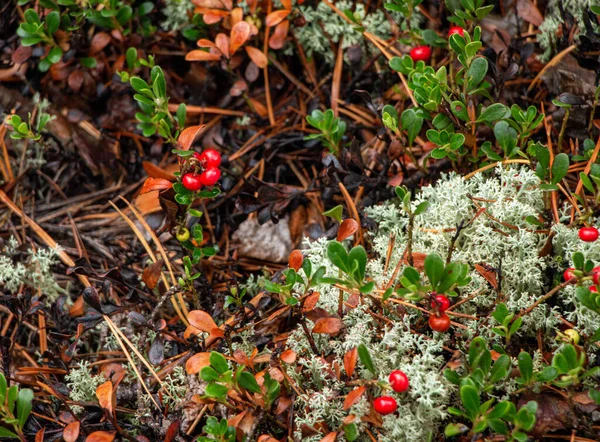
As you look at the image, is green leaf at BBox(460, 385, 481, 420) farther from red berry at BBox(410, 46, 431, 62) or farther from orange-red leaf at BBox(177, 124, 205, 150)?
red berry at BBox(410, 46, 431, 62)

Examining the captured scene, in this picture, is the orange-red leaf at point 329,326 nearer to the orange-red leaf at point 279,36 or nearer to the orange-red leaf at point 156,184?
the orange-red leaf at point 156,184

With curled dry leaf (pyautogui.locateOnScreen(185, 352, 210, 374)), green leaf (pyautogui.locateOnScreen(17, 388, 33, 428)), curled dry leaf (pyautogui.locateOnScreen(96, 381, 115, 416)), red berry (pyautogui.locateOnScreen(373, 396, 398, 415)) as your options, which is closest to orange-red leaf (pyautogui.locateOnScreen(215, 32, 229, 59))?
curled dry leaf (pyautogui.locateOnScreen(185, 352, 210, 374))

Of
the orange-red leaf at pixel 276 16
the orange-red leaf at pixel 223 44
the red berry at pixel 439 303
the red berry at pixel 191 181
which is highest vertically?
the orange-red leaf at pixel 276 16

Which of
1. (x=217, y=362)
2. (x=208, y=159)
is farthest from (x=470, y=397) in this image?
(x=208, y=159)

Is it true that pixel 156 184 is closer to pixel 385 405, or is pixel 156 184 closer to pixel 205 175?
pixel 205 175

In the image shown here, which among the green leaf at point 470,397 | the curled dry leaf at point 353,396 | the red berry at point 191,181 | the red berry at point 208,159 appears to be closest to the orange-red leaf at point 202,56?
the red berry at point 208,159

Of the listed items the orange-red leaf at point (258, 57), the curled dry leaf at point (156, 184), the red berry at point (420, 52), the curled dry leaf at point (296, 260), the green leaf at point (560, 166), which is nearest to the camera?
the green leaf at point (560, 166)
